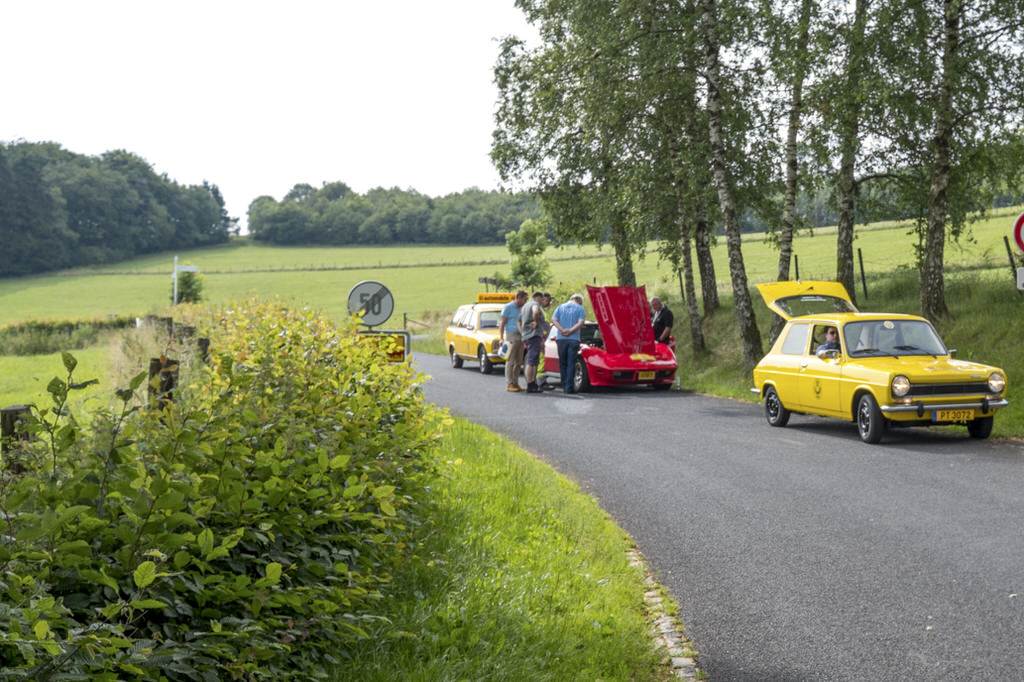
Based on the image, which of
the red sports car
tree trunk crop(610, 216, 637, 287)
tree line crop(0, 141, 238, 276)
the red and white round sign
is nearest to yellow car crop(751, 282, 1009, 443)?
the red and white round sign

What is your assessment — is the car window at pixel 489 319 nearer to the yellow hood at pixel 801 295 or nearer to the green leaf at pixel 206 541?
the yellow hood at pixel 801 295

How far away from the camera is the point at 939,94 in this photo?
21078mm

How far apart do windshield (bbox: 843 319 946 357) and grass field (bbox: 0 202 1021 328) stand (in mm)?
36338

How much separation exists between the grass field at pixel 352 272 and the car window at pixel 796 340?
35349 millimetres

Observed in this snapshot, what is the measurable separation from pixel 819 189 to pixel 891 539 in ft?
62.9

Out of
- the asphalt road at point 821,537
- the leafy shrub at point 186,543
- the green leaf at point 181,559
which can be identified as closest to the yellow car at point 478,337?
the asphalt road at point 821,537

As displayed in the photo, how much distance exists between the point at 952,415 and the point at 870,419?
0.96 metres

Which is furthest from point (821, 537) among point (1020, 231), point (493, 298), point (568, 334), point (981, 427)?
point (493, 298)

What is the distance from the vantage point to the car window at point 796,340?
14.8 meters

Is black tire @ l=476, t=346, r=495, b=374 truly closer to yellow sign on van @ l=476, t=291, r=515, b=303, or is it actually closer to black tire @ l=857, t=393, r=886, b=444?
yellow sign on van @ l=476, t=291, r=515, b=303

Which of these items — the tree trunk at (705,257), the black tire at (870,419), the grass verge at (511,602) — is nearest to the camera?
the grass verge at (511,602)

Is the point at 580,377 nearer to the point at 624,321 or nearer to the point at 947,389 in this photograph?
the point at 624,321

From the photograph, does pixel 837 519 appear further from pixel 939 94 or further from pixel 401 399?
pixel 939 94

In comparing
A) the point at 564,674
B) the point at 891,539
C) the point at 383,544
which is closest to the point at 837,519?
the point at 891,539
